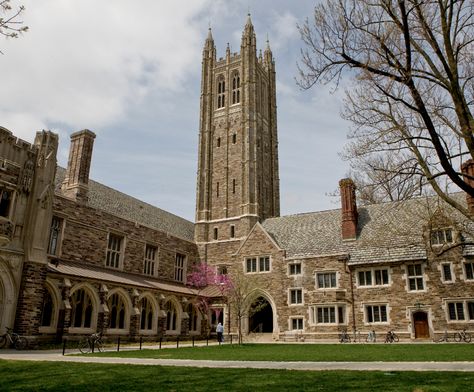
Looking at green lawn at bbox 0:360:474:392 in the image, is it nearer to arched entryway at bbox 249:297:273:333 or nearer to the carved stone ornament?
the carved stone ornament

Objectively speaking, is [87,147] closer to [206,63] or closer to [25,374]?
[25,374]

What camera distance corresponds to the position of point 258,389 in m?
7.55

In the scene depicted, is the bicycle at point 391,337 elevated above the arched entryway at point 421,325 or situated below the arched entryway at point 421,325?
below

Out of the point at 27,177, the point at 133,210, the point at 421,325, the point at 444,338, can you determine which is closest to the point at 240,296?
the point at 421,325

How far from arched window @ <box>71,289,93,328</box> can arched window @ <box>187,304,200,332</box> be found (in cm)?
1058

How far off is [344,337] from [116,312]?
14991 millimetres

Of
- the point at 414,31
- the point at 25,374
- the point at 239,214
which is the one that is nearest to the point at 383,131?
the point at 414,31

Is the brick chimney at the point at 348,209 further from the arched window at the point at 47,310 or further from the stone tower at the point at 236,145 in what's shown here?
the arched window at the point at 47,310

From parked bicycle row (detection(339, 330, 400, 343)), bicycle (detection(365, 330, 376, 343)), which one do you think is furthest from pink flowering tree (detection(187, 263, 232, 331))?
bicycle (detection(365, 330, 376, 343))

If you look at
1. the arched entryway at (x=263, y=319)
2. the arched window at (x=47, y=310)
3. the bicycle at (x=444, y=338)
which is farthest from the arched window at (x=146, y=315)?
the bicycle at (x=444, y=338)

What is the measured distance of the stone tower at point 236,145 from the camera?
→ 42.5m

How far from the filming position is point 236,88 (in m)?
49.8

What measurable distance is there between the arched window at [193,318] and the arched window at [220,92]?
2451cm

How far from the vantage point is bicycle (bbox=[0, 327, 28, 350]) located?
18.8 meters
